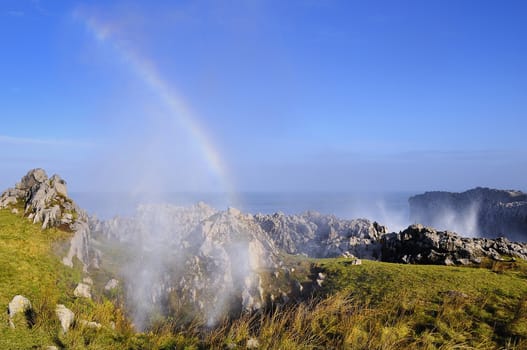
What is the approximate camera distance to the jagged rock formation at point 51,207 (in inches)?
1064

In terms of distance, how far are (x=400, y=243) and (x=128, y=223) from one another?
119 feet

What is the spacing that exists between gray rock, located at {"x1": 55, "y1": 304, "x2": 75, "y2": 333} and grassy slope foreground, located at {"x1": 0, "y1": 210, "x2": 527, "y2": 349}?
0.73 feet

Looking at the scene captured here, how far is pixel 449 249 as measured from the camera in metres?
36.0

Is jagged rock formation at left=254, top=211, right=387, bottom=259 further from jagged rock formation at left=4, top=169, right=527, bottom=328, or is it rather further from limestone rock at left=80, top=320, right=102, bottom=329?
limestone rock at left=80, top=320, right=102, bottom=329

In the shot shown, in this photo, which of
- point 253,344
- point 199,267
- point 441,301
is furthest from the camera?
point 199,267

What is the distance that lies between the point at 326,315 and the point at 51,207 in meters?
24.3

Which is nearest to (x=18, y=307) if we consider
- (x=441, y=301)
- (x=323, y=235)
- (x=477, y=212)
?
(x=441, y=301)

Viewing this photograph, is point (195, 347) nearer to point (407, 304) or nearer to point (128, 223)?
point (407, 304)

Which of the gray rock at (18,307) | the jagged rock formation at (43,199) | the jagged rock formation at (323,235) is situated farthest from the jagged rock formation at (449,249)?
the gray rock at (18,307)

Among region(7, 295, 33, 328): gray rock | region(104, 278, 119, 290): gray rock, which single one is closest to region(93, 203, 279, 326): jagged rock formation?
region(104, 278, 119, 290): gray rock

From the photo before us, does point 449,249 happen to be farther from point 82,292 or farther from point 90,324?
point 90,324

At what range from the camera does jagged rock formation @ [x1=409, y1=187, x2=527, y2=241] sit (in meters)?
95.8

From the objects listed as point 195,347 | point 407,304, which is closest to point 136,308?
point 195,347

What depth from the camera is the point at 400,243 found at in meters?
44.0
